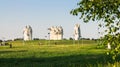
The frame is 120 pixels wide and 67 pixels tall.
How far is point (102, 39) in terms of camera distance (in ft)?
57.4

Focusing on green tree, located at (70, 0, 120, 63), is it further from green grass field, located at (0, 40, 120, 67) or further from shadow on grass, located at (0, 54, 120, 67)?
shadow on grass, located at (0, 54, 120, 67)

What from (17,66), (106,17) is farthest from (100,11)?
(17,66)

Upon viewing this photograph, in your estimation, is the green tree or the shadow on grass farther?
the shadow on grass

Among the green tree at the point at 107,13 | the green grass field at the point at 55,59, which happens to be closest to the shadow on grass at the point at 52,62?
the green grass field at the point at 55,59

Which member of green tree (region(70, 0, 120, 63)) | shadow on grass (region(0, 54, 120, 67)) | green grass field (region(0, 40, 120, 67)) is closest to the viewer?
green tree (region(70, 0, 120, 63))

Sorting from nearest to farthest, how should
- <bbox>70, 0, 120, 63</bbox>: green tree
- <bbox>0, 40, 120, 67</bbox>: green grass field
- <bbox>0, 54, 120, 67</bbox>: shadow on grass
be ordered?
<bbox>70, 0, 120, 63</bbox>: green tree
<bbox>0, 54, 120, 67</bbox>: shadow on grass
<bbox>0, 40, 120, 67</bbox>: green grass field

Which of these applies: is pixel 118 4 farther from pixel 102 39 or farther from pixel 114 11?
pixel 102 39

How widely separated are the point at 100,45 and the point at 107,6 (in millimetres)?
1940

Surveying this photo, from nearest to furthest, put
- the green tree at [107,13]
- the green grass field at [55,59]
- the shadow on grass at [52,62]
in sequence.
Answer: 1. the green tree at [107,13]
2. the shadow on grass at [52,62]
3. the green grass field at [55,59]

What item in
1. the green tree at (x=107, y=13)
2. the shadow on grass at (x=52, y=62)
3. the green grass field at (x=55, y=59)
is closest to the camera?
the green tree at (x=107, y=13)

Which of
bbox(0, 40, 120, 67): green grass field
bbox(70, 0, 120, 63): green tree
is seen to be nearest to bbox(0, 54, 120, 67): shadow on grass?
bbox(0, 40, 120, 67): green grass field

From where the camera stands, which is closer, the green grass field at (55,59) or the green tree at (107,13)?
the green tree at (107,13)

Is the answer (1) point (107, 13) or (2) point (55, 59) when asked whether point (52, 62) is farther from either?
(1) point (107, 13)

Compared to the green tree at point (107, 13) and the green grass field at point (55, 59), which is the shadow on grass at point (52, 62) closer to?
the green grass field at point (55, 59)
